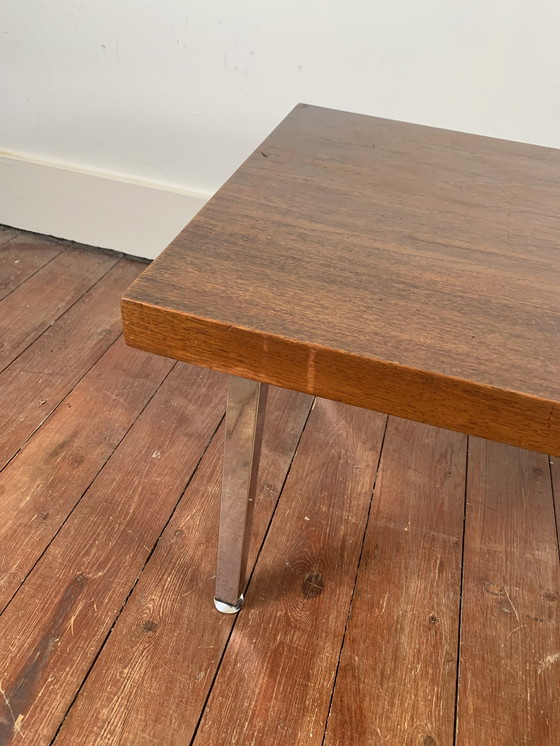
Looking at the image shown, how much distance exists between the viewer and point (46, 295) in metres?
1.56

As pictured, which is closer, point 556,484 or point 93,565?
point 93,565

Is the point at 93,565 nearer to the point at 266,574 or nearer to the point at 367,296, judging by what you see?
the point at 266,574

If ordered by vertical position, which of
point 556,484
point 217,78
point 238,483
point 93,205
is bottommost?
point 556,484

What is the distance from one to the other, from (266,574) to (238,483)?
0.25 m

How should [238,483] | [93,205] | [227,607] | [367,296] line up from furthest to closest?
[93,205]
[227,607]
[238,483]
[367,296]

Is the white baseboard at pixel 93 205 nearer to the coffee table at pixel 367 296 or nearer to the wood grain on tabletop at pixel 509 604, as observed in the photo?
the coffee table at pixel 367 296

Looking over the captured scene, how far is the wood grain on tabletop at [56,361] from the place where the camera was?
124cm

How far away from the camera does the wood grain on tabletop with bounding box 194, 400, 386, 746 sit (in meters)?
0.85

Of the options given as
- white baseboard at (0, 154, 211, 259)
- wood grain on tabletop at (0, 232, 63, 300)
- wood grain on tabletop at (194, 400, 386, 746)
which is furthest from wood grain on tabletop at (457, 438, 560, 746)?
wood grain on tabletop at (0, 232, 63, 300)

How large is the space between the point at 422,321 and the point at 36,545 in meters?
0.69

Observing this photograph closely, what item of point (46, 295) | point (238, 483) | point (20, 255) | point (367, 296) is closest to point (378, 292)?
point (367, 296)

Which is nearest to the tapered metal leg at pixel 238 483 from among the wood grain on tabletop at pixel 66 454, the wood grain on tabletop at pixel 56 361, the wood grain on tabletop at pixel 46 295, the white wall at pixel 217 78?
the wood grain on tabletop at pixel 66 454

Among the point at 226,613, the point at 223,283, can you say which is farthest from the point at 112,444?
the point at 223,283

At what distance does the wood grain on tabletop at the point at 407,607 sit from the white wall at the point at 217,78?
642mm
